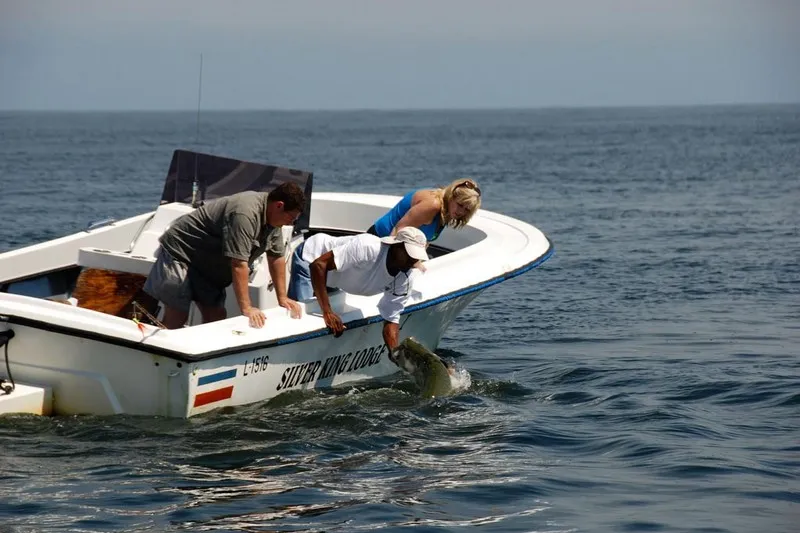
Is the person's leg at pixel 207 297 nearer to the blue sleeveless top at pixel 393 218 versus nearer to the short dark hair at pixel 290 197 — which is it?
the short dark hair at pixel 290 197

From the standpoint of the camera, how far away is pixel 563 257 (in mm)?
16172

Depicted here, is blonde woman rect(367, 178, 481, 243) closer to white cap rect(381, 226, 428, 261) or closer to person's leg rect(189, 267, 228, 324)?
white cap rect(381, 226, 428, 261)

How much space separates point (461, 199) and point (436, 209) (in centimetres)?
29

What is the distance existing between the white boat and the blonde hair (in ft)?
2.81

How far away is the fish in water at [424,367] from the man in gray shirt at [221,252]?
2.62ft

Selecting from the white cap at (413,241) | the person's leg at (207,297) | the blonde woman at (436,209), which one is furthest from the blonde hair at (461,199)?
the person's leg at (207,297)

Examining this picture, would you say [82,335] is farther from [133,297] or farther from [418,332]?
[418,332]

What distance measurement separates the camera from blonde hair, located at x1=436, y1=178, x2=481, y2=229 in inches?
299

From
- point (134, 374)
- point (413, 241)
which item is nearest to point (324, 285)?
point (413, 241)

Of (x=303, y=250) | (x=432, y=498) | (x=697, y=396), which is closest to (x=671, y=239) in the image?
(x=697, y=396)

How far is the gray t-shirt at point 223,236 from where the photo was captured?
24.0 ft

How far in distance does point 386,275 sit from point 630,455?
73.0 inches

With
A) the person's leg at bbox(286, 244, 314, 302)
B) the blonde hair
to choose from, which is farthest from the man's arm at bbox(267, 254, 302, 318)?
the blonde hair

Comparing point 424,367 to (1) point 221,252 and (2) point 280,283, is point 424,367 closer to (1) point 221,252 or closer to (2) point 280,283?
(2) point 280,283
